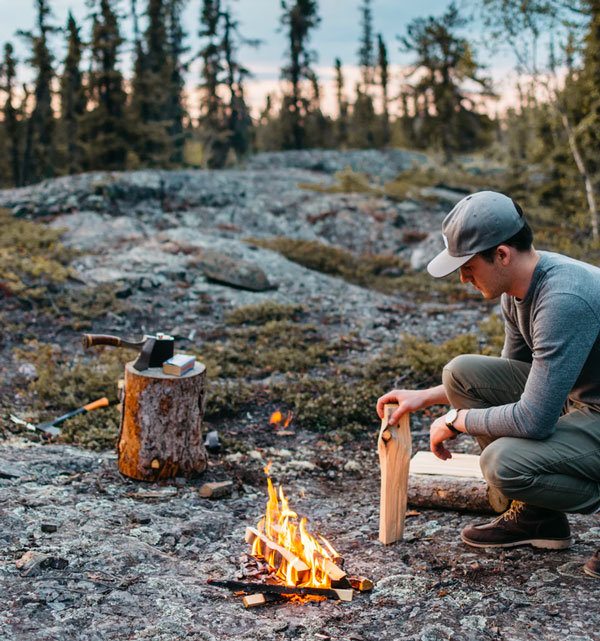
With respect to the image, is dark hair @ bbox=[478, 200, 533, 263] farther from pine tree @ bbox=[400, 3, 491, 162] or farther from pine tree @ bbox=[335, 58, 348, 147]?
pine tree @ bbox=[335, 58, 348, 147]

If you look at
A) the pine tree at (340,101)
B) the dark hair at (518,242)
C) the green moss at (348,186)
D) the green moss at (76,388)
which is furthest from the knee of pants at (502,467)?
the pine tree at (340,101)

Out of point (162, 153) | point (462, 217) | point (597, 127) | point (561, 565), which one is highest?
point (162, 153)

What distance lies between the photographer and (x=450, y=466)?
4.03 metres

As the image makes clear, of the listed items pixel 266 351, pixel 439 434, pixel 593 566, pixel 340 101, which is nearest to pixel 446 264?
pixel 439 434

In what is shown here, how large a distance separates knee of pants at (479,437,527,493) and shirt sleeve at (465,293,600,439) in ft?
0.59

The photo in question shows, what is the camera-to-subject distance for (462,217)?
8.69 ft

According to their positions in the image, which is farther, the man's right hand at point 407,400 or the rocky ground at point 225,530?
the man's right hand at point 407,400

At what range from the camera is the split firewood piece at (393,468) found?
326 cm

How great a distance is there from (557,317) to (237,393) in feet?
13.7

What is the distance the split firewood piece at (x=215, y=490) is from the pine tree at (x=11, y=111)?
108 feet

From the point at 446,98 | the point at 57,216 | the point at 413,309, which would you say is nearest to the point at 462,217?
the point at 413,309

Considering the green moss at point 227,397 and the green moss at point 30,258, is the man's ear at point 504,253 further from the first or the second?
the green moss at point 30,258

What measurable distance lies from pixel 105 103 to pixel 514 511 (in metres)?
20.6

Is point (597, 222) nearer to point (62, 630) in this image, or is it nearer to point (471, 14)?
point (471, 14)
